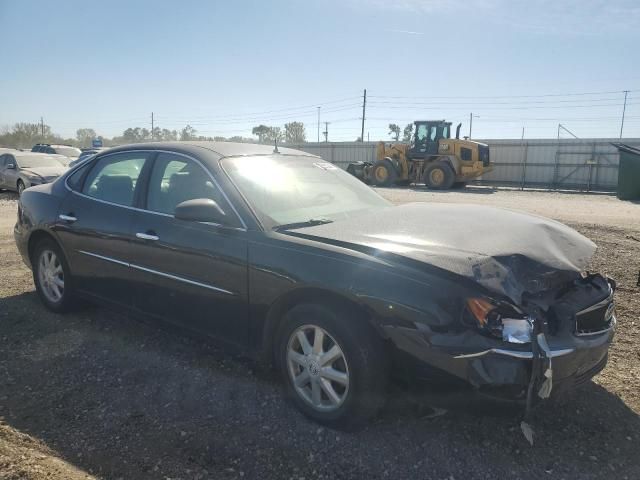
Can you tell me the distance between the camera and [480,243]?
2.90 metres

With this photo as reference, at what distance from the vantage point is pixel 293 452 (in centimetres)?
269

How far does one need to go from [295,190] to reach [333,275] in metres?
1.13

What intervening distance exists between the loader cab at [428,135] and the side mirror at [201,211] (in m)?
21.1

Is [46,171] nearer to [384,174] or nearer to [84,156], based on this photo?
[84,156]

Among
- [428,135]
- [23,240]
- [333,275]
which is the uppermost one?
[428,135]

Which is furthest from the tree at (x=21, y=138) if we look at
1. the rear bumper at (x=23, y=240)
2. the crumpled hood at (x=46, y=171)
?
the rear bumper at (x=23, y=240)


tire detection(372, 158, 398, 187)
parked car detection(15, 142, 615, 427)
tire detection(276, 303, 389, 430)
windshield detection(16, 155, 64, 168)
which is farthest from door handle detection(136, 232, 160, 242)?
tire detection(372, 158, 398, 187)

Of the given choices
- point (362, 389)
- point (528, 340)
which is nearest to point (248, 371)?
point (362, 389)

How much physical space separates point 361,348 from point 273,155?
1990mm

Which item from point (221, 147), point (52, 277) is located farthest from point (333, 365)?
point (52, 277)

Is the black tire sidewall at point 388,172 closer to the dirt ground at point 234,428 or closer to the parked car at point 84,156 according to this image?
the parked car at point 84,156

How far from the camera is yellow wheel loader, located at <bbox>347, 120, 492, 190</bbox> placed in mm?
22280

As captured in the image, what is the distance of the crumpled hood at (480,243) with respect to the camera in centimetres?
259

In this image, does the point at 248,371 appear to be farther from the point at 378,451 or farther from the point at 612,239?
the point at 612,239
